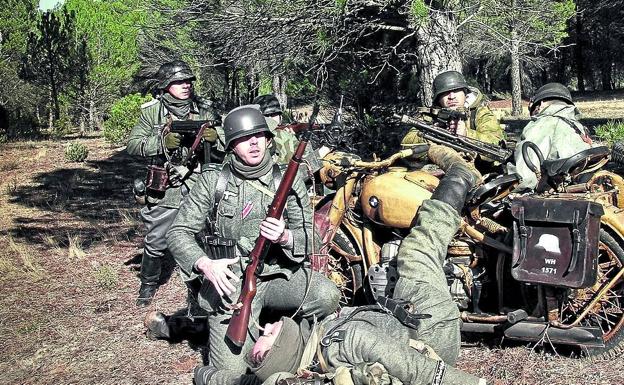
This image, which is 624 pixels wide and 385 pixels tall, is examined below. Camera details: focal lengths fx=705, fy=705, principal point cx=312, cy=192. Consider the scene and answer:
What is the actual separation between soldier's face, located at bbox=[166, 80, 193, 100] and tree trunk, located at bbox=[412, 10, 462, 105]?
3.60m

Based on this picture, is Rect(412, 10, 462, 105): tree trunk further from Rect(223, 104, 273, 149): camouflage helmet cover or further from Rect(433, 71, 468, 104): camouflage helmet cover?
Rect(223, 104, 273, 149): camouflage helmet cover

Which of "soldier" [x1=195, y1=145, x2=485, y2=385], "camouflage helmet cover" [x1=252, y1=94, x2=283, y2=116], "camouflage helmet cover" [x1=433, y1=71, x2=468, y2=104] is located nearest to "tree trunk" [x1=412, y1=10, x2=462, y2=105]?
"camouflage helmet cover" [x1=252, y1=94, x2=283, y2=116]

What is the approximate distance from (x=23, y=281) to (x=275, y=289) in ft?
14.5

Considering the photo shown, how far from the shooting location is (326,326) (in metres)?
3.67

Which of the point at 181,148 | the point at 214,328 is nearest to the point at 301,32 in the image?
the point at 181,148

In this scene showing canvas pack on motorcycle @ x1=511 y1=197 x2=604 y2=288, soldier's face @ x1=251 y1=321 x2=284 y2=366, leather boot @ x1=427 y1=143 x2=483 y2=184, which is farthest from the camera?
leather boot @ x1=427 y1=143 x2=483 y2=184

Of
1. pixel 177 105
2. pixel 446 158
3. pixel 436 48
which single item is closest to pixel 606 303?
pixel 446 158

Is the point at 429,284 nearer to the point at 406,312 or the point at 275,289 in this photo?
the point at 406,312

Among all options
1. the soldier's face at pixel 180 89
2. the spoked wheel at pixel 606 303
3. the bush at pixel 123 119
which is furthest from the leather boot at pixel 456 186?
the bush at pixel 123 119

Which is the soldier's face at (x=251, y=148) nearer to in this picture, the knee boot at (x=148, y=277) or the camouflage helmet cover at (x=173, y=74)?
the camouflage helmet cover at (x=173, y=74)

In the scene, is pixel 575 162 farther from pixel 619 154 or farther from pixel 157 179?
pixel 157 179

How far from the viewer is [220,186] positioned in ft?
14.4

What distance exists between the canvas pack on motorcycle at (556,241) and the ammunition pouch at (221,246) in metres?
1.74

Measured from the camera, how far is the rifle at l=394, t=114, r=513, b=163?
491cm
